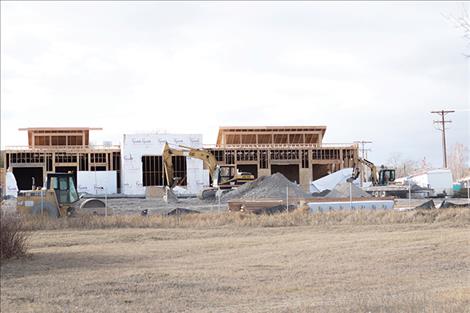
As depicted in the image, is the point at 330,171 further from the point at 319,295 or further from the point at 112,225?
the point at 319,295

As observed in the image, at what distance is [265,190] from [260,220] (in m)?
17.3

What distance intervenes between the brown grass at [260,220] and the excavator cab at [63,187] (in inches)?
126

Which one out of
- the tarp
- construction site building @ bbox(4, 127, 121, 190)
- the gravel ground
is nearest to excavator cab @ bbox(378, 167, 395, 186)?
the tarp

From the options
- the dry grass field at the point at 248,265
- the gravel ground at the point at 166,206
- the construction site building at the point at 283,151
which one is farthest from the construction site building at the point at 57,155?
the dry grass field at the point at 248,265

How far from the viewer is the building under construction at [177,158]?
70.6 metres

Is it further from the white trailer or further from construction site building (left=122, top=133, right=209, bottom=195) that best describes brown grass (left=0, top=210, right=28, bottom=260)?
the white trailer

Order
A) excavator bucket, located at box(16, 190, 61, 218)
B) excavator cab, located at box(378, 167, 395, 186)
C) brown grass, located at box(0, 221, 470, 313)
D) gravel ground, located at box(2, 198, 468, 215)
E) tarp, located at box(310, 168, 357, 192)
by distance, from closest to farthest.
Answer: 1. brown grass, located at box(0, 221, 470, 313)
2. excavator bucket, located at box(16, 190, 61, 218)
3. gravel ground, located at box(2, 198, 468, 215)
4. excavator cab, located at box(378, 167, 395, 186)
5. tarp, located at box(310, 168, 357, 192)

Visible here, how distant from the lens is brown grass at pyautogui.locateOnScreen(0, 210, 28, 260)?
61.5ft

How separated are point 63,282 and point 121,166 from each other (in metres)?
59.7

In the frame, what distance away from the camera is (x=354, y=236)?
80.8 ft

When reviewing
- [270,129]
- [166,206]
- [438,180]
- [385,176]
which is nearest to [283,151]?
[270,129]

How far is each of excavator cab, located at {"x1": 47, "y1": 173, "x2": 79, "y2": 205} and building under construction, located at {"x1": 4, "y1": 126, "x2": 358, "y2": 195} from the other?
115ft

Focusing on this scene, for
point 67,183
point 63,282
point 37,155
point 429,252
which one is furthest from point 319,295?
point 37,155

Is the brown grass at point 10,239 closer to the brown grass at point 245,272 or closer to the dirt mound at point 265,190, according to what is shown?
the brown grass at point 245,272
